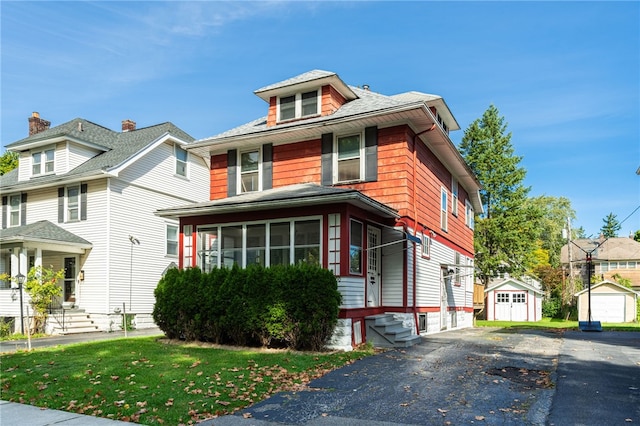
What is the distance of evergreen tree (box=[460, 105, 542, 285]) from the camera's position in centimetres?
3262

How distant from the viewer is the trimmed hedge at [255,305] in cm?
1085

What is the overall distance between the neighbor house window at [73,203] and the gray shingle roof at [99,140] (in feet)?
2.10

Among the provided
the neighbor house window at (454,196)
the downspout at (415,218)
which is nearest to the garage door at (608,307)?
the neighbor house window at (454,196)

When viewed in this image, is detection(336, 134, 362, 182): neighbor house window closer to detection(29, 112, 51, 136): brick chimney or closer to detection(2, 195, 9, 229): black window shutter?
detection(2, 195, 9, 229): black window shutter

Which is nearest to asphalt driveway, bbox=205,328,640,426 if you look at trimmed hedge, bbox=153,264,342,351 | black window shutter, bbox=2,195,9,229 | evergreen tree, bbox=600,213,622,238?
trimmed hedge, bbox=153,264,342,351

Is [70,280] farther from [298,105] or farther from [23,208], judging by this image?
[298,105]

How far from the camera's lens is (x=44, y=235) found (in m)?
18.2

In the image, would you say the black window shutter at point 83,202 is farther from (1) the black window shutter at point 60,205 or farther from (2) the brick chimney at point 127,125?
(2) the brick chimney at point 127,125

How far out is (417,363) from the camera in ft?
31.6

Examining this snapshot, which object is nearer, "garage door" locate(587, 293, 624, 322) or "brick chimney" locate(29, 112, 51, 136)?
"brick chimney" locate(29, 112, 51, 136)

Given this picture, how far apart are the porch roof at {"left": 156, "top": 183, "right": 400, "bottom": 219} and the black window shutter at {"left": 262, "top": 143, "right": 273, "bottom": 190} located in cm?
191

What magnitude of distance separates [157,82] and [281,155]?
16.0ft

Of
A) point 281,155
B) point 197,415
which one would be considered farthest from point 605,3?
point 197,415

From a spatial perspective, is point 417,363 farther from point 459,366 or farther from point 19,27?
point 19,27
